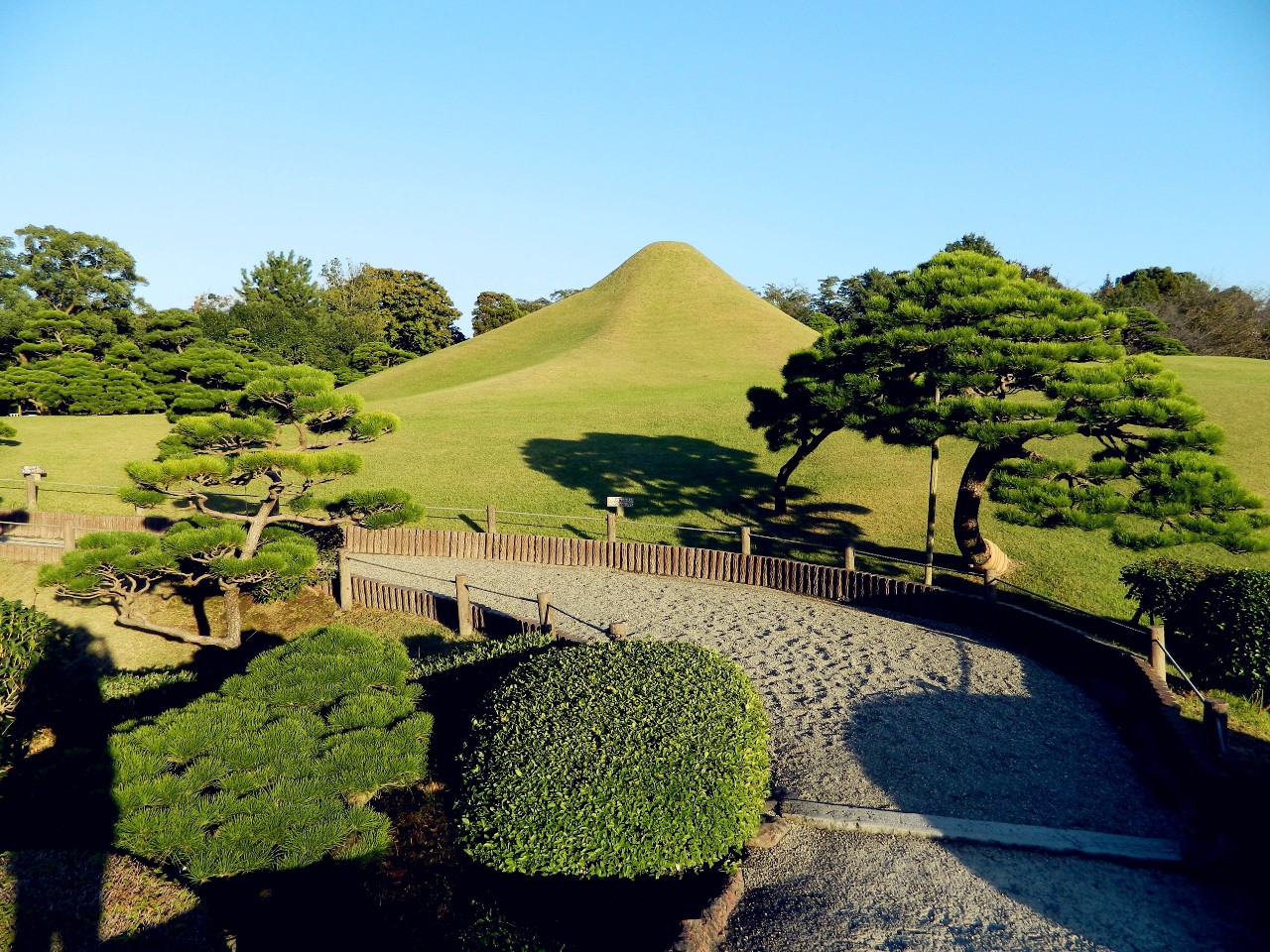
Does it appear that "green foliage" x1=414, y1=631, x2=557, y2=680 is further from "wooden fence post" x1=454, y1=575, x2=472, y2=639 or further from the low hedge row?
the low hedge row

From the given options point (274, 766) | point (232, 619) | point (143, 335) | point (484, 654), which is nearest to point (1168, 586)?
point (484, 654)

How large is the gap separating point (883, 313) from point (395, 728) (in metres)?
13.9

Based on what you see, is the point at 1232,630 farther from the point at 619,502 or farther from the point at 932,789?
the point at 619,502

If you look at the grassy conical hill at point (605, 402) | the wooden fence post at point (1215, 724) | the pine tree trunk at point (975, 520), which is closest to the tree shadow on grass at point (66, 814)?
the wooden fence post at point (1215, 724)

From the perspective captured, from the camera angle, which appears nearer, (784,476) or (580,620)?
(580,620)

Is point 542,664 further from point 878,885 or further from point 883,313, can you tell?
point 883,313

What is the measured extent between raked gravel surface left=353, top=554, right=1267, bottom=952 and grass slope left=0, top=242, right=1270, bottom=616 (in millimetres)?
6655

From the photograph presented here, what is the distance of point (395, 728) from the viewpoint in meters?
8.78

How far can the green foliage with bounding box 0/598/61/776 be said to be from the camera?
32.2 ft

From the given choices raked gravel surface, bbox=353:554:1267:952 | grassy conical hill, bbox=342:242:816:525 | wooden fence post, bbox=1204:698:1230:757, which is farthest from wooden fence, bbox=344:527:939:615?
wooden fence post, bbox=1204:698:1230:757

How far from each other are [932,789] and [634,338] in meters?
52.7

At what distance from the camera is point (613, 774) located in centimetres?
699

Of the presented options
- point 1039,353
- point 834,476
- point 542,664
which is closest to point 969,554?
point 1039,353

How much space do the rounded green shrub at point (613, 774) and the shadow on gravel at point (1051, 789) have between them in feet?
6.54
